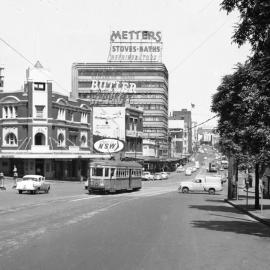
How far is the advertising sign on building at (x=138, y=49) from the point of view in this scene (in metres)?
142

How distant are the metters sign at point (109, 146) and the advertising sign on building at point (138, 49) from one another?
5706 cm

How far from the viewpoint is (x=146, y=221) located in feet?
66.1

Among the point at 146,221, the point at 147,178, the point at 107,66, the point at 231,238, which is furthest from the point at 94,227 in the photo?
the point at 107,66

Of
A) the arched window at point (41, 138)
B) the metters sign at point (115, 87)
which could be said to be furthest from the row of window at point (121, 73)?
the arched window at point (41, 138)

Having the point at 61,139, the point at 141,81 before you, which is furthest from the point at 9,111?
the point at 141,81

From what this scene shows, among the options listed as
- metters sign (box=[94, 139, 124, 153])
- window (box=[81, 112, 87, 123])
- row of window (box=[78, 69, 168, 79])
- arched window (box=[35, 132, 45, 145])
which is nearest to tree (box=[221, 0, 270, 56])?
arched window (box=[35, 132, 45, 145])

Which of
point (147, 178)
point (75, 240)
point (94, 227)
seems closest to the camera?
point (75, 240)

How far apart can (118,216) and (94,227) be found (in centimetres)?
506

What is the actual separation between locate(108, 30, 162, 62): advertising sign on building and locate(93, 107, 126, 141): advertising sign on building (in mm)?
46073

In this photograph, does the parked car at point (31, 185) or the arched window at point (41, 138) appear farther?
the arched window at point (41, 138)

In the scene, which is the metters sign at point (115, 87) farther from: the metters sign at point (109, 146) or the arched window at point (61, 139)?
the arched window at point (61, 139)

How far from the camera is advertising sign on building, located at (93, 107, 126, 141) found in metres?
98.2

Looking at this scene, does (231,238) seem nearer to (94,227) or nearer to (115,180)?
(94,227)

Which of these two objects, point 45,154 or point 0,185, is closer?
point 0,185
